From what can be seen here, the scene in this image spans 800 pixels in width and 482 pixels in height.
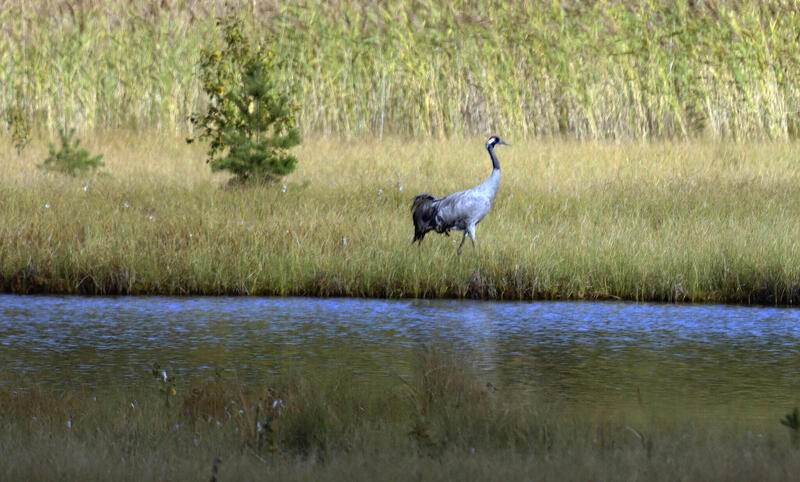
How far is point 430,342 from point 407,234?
383 cm

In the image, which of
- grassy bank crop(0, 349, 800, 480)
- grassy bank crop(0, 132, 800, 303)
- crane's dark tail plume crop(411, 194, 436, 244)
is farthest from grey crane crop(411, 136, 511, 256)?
grassy bank crop(0, 349, 800, 480)

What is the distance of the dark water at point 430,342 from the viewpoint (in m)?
7.21

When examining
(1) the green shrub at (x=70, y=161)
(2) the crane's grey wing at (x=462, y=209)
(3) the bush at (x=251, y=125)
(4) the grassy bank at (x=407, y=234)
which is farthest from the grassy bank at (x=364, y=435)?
(1) the green shrub at (x=70, y=161)

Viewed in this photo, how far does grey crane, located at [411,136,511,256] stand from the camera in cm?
1150

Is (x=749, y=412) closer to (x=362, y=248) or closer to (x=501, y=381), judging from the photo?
(x=501, y=381)

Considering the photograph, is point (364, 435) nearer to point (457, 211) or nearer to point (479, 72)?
point (457, 211)

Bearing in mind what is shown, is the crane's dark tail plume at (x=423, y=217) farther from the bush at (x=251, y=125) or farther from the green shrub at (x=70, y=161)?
the green shrub at (x=70, y=161)

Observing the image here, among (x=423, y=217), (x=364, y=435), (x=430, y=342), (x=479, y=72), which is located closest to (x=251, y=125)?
(x=423, y=217)

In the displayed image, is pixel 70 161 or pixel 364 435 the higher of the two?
pixel 70 161

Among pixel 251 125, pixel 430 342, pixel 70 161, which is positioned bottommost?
pixel 430 342

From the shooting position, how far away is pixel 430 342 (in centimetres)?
847

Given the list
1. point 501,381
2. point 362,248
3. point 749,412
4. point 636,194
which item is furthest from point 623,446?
point 636,194

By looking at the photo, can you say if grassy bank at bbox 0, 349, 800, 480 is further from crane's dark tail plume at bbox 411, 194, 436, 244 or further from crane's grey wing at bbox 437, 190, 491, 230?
crane's dark tail plume at bbox 411, 194, 436, 244

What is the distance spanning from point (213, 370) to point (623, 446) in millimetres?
3131
